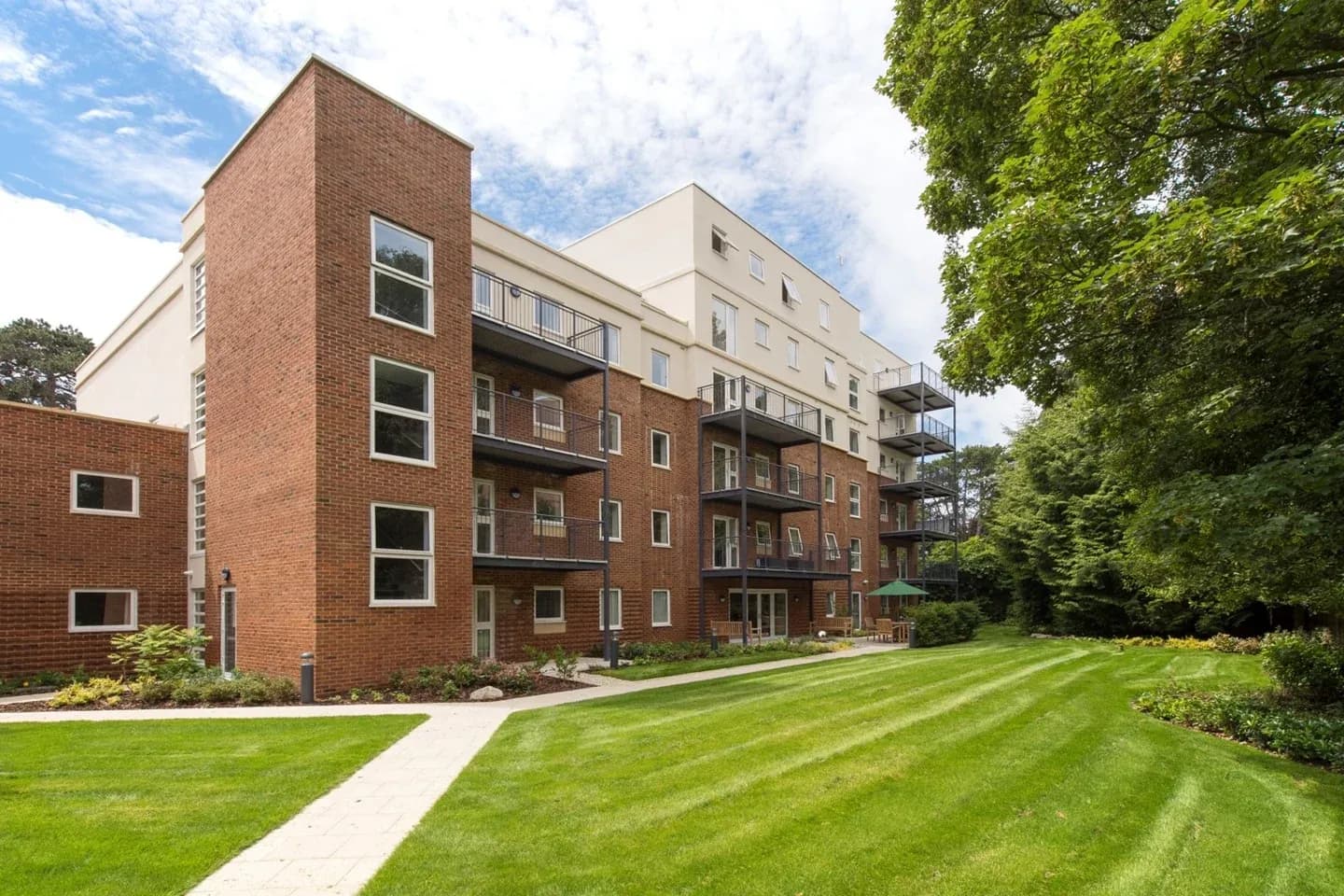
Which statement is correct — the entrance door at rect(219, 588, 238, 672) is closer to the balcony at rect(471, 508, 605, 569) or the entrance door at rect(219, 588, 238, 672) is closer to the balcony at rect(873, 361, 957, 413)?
the balcony at rect(471, 508, 605, 569)

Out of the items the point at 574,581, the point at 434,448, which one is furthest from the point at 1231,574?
the point at 574,581

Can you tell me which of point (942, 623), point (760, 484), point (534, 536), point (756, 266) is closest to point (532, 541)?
point (534, 536)

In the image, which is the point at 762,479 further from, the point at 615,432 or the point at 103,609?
the point at 103,609

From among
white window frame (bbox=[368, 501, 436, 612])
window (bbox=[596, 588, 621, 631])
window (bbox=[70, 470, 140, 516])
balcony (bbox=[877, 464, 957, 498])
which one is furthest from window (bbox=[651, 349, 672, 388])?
balcony (bbox=[877, 464, 957, 498])

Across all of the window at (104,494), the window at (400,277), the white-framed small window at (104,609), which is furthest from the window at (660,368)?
the white-framed small window at (104,609)

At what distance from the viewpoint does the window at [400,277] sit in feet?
42.2

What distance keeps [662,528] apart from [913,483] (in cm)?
1576

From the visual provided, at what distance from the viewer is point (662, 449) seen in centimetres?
2147

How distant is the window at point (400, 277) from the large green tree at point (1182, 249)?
8798mm

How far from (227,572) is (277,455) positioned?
271 centimetres

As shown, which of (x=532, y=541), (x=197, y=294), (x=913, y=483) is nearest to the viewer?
(x=197, y=294)

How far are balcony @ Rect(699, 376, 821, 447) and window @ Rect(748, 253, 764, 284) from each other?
3.96m

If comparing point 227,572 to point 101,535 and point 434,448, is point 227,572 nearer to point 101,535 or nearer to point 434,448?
point 101,535

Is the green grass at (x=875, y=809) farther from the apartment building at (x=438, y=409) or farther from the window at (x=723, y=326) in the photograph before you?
the window at (x=723, y=326)
